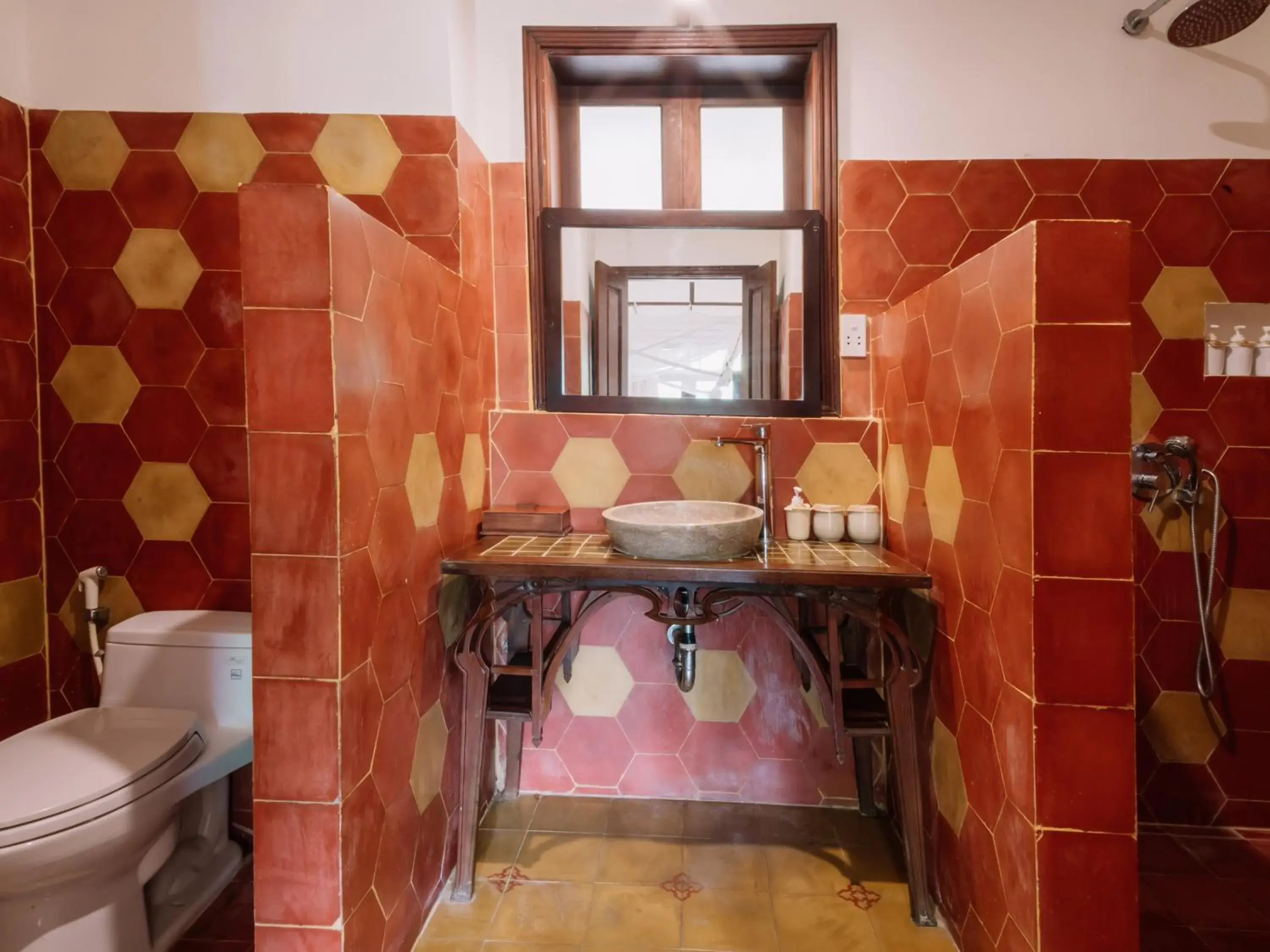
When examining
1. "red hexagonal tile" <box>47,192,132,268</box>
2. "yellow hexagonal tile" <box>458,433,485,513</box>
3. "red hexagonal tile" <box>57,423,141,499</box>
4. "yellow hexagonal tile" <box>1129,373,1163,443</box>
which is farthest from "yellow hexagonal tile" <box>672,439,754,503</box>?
"red hexagonal tile" <box>47,192,132,268</box>

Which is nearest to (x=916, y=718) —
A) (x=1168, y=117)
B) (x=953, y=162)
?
(x=953, y=162)

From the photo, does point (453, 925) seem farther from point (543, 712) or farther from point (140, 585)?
point (140, 585)

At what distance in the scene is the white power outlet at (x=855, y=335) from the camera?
1.81m

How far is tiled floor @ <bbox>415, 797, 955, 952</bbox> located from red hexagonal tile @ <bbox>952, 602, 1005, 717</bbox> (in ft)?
2.10

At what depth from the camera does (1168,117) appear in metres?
1.75

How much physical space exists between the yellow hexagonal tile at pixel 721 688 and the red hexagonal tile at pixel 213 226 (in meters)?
1.75

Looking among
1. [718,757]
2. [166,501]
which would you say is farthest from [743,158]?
[166,501]

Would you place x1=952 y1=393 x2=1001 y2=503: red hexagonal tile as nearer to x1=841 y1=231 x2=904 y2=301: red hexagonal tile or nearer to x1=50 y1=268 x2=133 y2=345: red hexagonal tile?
x1=841 y1=231 x2=904 y2=301: red hexagonal tile

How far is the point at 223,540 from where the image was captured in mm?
1723

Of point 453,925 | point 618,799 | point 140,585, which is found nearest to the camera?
point 453,925

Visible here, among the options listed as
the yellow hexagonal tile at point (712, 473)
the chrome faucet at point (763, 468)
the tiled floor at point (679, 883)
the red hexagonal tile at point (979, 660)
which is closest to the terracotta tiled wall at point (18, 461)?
the tiled floor at point (679, 883)

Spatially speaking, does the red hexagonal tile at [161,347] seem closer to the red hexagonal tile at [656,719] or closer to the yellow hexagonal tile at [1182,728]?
the red hexagonal tile at [656,719]

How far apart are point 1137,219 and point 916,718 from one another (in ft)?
5.09

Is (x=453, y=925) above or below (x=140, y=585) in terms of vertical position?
below
